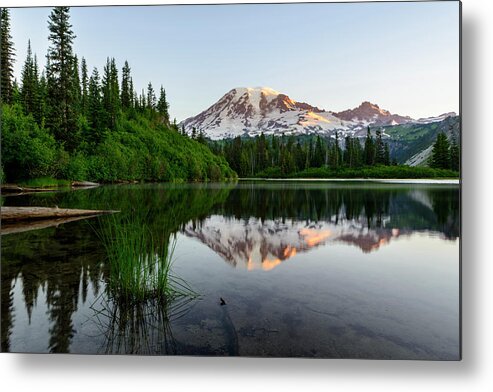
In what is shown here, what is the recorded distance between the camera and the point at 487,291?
11.3 ft

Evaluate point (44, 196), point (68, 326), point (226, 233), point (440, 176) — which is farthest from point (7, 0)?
point (440, 176)

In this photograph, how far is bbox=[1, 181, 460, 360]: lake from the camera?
10.3 ft

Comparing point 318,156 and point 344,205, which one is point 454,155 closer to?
point 318,156

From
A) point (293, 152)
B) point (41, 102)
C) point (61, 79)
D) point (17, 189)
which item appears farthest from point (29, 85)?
point (293, 152)

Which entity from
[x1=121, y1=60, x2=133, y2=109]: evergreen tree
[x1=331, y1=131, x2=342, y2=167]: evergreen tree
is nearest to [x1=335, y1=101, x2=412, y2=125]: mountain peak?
[x1=331, y1=131, x2=342, y2=167]: evergreen tree

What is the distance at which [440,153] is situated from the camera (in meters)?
4.08

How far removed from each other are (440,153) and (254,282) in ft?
8.97

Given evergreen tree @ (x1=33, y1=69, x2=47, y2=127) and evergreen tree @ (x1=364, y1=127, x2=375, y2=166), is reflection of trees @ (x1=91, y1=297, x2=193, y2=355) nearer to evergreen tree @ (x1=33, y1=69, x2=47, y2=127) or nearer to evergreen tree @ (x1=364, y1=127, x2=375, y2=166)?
evergreen tree @ (x1=33, y1=69, x2=47, y2=127)

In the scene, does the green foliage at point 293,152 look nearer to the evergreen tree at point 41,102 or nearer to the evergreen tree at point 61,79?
the evergreen tree at point 61,79

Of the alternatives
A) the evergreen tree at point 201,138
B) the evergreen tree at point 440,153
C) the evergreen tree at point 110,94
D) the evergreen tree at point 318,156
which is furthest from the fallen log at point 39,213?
the evergreen tree at point 440,153

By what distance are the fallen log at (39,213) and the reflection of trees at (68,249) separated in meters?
0.10

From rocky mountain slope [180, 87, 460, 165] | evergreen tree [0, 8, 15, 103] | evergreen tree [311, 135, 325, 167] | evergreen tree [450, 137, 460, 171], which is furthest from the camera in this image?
evergreen tree [311, 135, 325, 167]

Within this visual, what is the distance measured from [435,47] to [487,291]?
106 inches

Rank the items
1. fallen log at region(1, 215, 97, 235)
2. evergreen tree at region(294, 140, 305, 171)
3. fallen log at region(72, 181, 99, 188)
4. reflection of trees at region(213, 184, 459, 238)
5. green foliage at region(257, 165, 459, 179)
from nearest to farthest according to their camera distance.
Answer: green foliage at region(257, 165, 459, 179)
fallen log at region(1, 215, 97, 235)
fallen log at region(72, 181, 99, 188)
reflection of trees at region(213, 184, 459, 238)
evergreen tree at region(294, 140, 305, 171)
